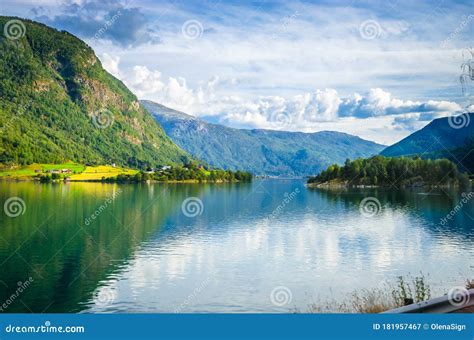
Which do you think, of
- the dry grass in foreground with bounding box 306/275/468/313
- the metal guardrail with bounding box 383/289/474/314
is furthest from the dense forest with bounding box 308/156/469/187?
the metal guardrail with bounding box 383/289/474/314

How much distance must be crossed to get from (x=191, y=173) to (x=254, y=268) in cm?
13946

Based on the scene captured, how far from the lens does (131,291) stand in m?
19.2

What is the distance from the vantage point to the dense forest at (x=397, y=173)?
359ft

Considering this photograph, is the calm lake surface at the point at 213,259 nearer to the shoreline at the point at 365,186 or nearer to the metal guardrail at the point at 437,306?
the metal guardrail at the point at 437,306

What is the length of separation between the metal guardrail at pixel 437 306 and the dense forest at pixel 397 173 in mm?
99410

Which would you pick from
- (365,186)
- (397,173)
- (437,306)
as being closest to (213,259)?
(437,306)

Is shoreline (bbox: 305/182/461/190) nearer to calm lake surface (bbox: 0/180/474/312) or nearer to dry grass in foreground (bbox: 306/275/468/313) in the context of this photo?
calm lake surface (bbox: 0/180/474/312)

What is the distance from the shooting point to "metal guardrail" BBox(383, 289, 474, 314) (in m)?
11.3

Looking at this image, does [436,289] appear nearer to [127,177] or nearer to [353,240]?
[353,240]

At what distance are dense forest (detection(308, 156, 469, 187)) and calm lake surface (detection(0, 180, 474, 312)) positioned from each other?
223 feet

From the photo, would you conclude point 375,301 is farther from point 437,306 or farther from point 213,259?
point 213,259

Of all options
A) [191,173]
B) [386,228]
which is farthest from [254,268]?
[191,173]

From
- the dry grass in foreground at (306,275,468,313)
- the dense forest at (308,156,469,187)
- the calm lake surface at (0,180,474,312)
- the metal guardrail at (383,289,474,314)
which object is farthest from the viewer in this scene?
the dense forest at (308,156,469,187)

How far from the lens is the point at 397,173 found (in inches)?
4673
